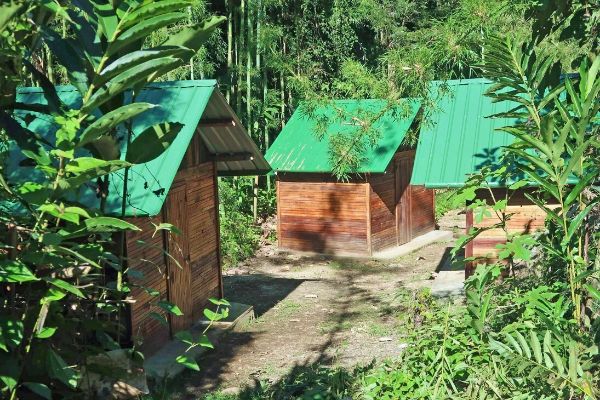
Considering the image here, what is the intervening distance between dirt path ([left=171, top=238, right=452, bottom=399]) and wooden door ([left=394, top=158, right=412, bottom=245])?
792 millimetres

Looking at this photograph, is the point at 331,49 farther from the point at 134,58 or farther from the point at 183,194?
the point at 134,58

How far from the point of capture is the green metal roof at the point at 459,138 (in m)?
11.6

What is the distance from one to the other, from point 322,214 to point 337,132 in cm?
216

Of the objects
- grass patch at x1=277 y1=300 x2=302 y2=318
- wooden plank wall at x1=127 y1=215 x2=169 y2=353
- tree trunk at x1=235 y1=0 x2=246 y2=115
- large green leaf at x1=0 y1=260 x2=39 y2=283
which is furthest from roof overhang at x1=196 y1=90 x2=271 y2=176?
large green leaf at x1=0 y1=260 x2=39 y2=283

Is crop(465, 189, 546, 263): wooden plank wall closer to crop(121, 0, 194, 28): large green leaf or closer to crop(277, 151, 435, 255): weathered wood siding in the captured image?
crop(277, 151, 435, 255): weathered wood siding

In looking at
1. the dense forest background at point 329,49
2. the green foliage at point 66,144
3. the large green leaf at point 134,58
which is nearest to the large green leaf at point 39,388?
the green foliage at point 66,144

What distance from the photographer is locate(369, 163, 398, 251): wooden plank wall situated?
17.6m

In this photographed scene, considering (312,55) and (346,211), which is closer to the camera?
(346,211)

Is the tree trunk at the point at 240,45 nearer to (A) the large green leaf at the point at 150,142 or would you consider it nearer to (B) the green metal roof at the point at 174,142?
(B) the green metal roof at the point at 174,142

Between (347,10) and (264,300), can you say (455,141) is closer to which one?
(264,300)

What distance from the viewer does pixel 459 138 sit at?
12.1 m

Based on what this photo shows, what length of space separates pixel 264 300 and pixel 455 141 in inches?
187

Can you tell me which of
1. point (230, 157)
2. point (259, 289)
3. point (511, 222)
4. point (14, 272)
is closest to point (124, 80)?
point (14, 272)

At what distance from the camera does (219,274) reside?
1222 cm
